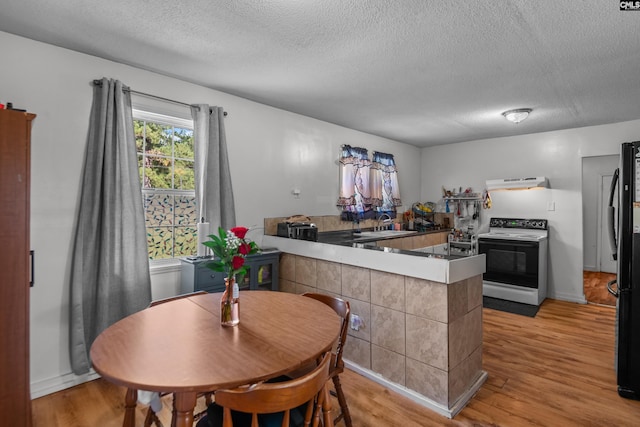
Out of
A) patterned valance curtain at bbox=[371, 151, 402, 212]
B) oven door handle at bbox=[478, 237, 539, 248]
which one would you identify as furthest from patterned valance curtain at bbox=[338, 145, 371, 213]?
oven door handle at bbox=[478, 237, 539, 248]

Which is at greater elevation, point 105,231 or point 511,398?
point 105,231

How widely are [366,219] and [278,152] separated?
1.78 meters

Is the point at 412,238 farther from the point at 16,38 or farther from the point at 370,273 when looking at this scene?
the point at 16,38

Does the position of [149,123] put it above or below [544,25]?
below

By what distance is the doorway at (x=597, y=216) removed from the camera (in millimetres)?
6023

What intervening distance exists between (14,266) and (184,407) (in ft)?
4.22

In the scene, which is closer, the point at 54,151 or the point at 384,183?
the point at 54,151

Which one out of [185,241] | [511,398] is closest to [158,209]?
[185,241]

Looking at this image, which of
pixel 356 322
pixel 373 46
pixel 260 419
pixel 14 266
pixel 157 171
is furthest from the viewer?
pixel 157 171

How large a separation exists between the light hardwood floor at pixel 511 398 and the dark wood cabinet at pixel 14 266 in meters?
0.46

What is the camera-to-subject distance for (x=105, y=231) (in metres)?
2.43

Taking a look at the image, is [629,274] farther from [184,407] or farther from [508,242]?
[184,407]

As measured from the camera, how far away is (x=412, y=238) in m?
4.30

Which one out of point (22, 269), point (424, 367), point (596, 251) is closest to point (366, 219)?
point (424, 367)
